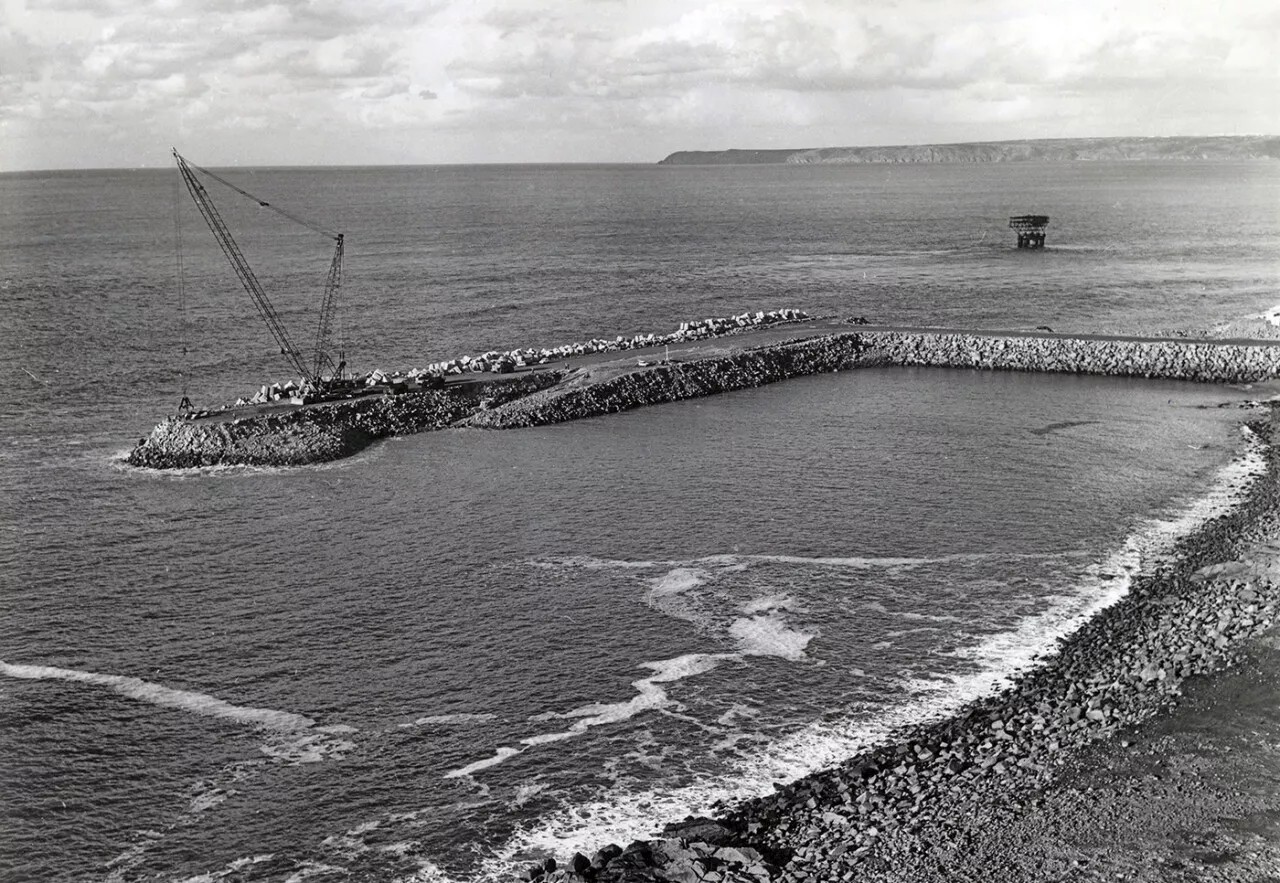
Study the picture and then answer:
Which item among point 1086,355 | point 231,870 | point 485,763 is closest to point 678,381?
point 1086,355

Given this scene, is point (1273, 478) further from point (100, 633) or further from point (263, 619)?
point (100, 633)

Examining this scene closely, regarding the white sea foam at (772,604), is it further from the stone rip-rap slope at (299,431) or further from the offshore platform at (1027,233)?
the offshore platform at (1027,233)

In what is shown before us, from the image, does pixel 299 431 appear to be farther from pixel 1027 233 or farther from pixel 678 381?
pixel 1027 233

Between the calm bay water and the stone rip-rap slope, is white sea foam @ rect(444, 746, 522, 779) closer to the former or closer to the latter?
the calm bay water

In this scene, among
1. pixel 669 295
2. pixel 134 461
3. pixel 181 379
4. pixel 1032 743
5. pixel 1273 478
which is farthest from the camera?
pixel 669 295

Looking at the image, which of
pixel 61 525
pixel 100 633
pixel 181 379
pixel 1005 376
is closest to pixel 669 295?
pixel 1005 376
